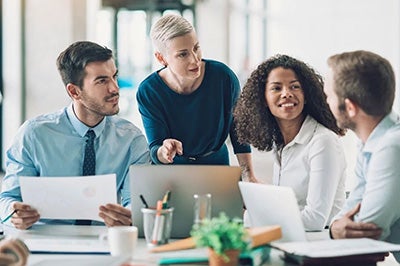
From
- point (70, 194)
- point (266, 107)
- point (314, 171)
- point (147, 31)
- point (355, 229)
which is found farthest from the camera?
point (147, 31)

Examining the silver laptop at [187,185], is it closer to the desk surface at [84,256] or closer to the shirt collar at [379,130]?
the desk surface at [84,256]

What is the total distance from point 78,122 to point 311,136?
92 cm

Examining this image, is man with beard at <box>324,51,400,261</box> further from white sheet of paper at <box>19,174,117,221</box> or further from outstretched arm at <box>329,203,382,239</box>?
white sheet of paper at <box>19,174,117,221</box>

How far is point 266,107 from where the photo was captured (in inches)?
109

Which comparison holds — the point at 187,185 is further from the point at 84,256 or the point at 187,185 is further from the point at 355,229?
→ the point at 355,229

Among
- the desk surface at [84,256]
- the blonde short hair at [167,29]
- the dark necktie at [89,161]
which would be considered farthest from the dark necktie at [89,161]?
the blonde short hair at [167,29]

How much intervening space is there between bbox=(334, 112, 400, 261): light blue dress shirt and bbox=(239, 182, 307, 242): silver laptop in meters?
0.24

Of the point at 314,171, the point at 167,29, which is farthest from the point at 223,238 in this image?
the point at 167,29

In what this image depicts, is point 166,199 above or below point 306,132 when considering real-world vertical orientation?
below

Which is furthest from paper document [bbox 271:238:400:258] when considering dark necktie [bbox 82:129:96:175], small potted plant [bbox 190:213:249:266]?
dark necktie [bbox 82:129:96:175]

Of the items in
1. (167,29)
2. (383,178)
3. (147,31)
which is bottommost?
(383,178)

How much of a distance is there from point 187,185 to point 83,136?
0.77 metres

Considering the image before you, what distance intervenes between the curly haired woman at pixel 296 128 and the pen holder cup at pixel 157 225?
25.8 inches

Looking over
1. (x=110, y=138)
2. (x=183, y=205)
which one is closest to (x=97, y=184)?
(x=183, y=205)
